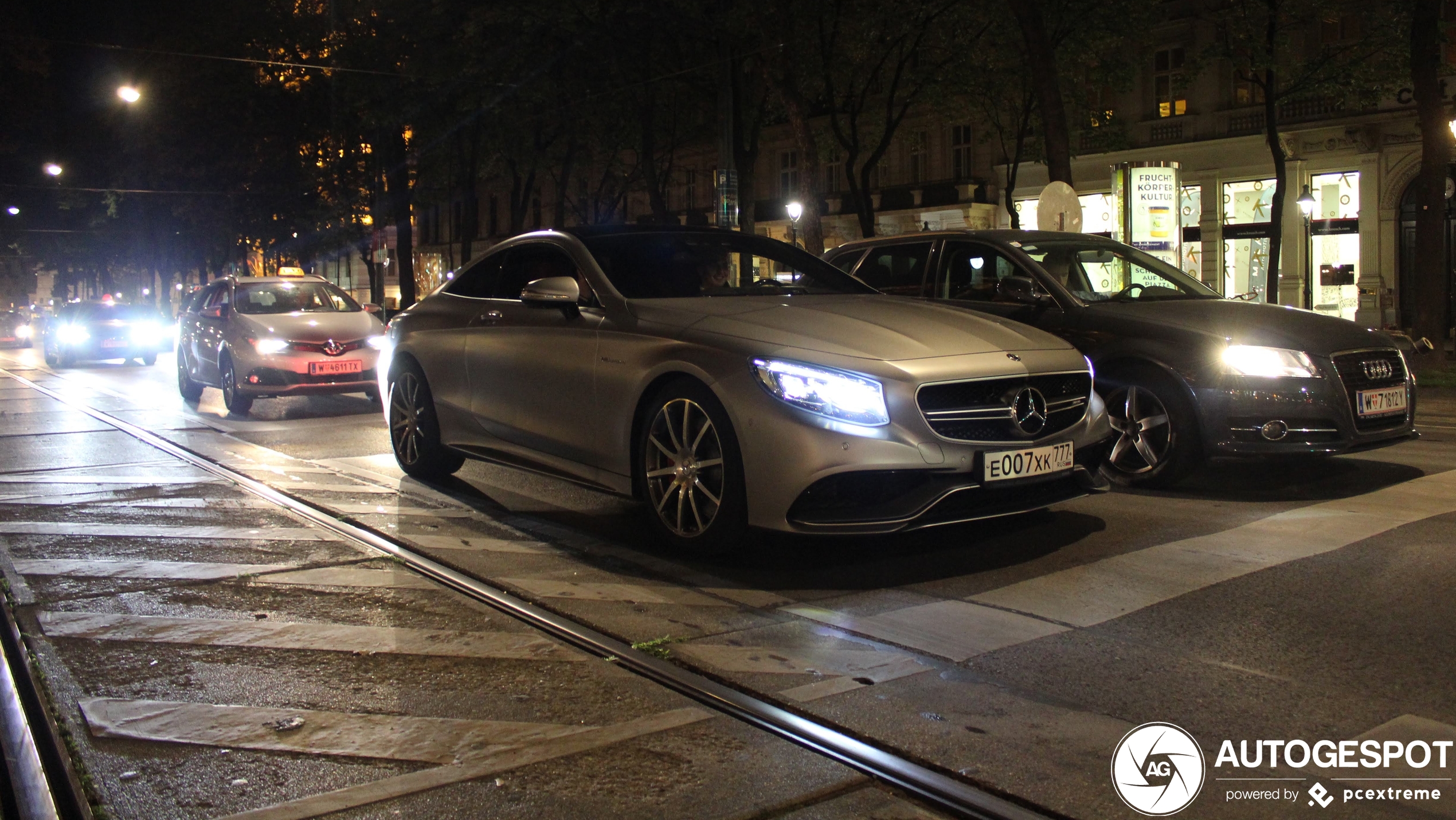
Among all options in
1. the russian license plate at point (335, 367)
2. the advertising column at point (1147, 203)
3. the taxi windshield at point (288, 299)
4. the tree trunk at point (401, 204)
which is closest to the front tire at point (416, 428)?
the russian license plate at point (335, 367)

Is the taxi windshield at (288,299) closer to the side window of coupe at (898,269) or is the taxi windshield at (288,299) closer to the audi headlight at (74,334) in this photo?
the side window of coupe at (898,269)

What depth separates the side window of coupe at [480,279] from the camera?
25.6 ft

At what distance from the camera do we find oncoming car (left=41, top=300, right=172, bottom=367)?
2841cm

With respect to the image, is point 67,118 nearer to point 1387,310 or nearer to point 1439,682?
point 1387,310

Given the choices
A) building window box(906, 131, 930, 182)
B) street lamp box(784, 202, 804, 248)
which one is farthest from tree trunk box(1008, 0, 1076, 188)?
building window box(906, 131, 930, 182)

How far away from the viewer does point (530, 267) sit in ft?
24.4

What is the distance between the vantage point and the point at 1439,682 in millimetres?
3939

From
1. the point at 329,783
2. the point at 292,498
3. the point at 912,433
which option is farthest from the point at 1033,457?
the point at 292,498

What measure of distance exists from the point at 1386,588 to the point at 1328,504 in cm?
200

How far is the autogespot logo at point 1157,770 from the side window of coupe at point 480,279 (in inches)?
203

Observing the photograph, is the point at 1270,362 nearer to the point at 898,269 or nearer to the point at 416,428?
the point at 898,269

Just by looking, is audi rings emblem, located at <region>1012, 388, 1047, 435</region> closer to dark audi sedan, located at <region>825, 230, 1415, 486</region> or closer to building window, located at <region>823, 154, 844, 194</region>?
dark audi sedan, located at <region>825, 230, 1415, 486</region>

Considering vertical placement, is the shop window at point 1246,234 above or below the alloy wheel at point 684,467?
above

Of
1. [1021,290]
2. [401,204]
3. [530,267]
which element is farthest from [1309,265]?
[530,267]
